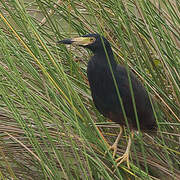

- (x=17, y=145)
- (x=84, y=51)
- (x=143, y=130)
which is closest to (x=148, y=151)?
(x=143, y=130)

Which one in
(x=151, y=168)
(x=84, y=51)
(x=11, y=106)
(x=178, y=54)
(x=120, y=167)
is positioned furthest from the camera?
(x=84, y=51)

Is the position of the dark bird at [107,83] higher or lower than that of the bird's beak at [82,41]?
lower

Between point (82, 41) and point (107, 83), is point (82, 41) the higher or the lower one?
the higher one

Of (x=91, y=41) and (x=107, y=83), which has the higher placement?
(x=91, y=41)

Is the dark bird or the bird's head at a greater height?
the bird's head

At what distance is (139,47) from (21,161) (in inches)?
26.9

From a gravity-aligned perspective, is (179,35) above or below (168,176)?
above

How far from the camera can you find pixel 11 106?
1.17 m

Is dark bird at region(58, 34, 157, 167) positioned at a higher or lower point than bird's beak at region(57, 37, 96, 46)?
lower

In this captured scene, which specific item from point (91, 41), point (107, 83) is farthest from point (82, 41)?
point (107, 83)

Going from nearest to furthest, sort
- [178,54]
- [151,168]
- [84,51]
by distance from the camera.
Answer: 1. [151,168]
2. [178,54]
3. [84,51]

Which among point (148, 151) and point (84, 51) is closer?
point (148, 151)

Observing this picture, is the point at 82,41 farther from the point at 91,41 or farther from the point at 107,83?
the point at 107,83

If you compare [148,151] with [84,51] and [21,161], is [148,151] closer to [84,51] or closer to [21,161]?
[21,161]
